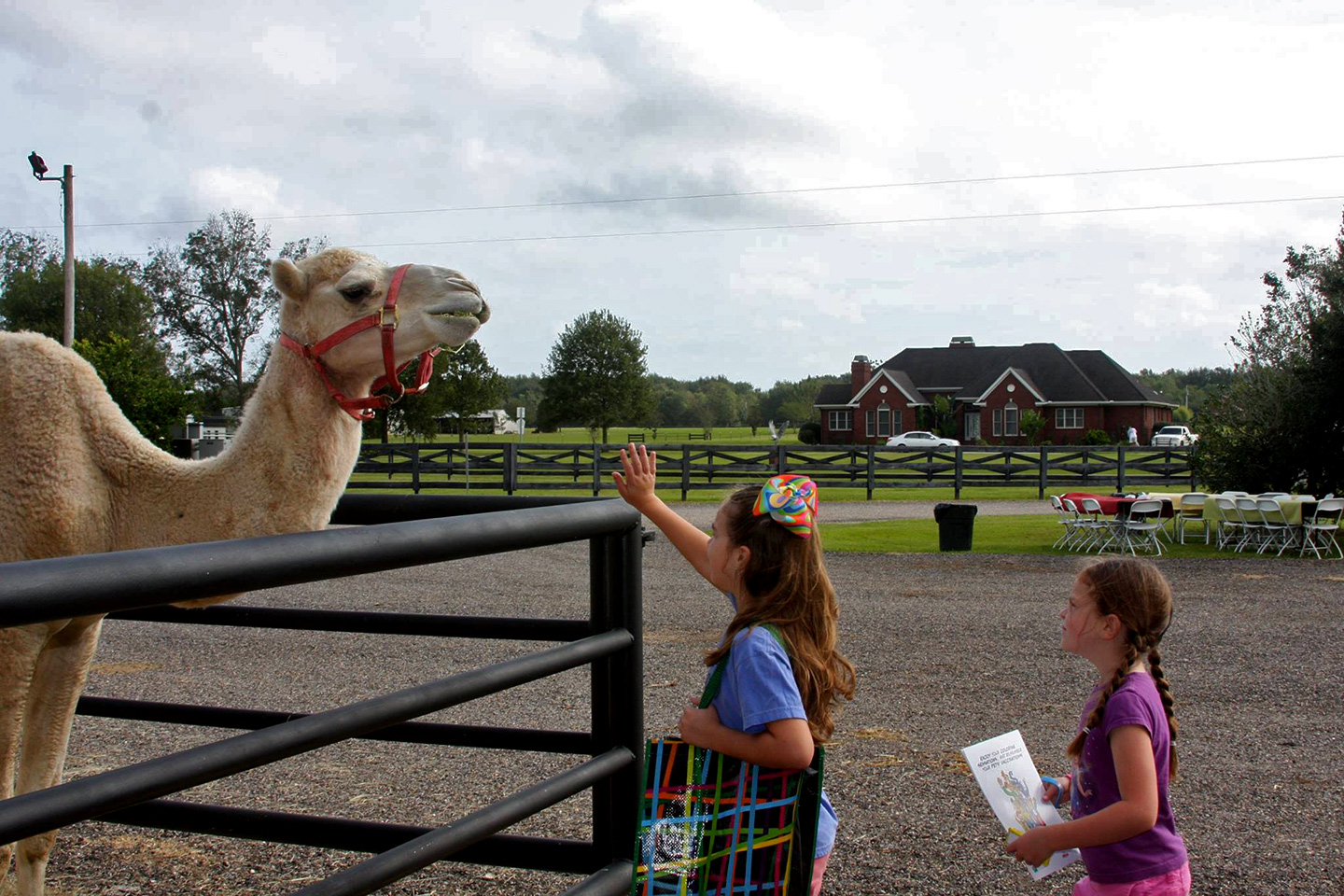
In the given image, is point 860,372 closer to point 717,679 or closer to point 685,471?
point 685,471

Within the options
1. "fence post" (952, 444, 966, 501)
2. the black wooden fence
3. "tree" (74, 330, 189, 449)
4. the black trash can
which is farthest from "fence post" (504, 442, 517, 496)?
the black trash can

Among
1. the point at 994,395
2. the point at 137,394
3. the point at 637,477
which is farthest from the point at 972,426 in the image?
the point at 637,477

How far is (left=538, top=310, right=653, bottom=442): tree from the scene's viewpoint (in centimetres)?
A: 6197

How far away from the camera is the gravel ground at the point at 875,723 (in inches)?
162

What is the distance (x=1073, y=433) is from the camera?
6078cm

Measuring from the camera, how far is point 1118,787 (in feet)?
7.93

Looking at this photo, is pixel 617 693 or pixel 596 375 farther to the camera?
pixel 596 375

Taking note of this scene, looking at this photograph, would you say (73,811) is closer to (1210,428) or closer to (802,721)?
(802,721)

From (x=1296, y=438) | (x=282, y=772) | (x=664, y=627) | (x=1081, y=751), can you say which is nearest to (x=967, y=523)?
(x=1296, y=438)

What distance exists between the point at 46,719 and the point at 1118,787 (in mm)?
2885

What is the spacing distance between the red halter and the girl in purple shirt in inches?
75.1

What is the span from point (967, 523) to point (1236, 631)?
658 centimetres

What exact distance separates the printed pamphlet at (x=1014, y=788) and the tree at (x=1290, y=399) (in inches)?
687

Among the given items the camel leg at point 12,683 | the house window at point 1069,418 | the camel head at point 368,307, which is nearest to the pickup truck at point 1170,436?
the house window at point 1069,418
